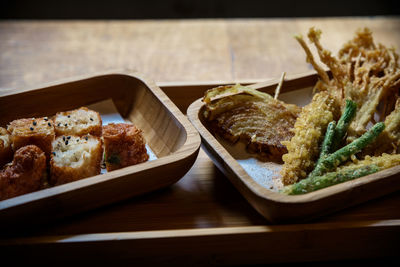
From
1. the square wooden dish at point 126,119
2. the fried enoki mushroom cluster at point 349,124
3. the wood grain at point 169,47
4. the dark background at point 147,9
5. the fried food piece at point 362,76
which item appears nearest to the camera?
the square wooden dish at point 126,119

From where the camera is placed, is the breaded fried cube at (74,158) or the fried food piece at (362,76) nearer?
the breaded fried cube at (74,158)

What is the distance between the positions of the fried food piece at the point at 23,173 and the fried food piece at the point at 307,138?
3.21 feet

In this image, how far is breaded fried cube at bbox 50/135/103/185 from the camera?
171 centimetres

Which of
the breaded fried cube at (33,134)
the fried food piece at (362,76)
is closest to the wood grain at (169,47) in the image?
the fried food piece at (362,76)

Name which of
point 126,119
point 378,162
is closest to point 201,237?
point 378,162

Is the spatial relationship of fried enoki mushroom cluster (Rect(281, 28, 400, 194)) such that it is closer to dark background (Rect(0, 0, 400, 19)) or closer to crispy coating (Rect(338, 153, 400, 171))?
crispy coating (Rect(338, 153, 400, 171))

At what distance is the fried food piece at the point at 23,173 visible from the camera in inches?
64.9

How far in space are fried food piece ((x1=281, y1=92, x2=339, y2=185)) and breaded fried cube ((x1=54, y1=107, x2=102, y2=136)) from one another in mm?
870

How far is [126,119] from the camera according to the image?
226 cm

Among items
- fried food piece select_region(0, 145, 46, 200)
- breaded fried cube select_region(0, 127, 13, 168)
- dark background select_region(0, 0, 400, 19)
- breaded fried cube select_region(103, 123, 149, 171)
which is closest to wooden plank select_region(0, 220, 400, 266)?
fried food piece select_region(0, 145, 46, 200)

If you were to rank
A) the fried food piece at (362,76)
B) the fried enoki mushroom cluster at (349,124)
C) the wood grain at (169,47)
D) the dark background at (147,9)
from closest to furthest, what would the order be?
the fried enoki mushroom cluster at (349,124) < the fried food piece at (362,76) < the wood grain at (169,47) < the dark background at (147,9)

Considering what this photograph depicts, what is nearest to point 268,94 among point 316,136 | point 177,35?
point 316,136

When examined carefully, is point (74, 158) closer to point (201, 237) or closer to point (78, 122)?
point (78, 122)

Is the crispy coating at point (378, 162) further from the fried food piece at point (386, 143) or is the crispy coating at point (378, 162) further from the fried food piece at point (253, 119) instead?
the fried food piece at point (253, 119)
